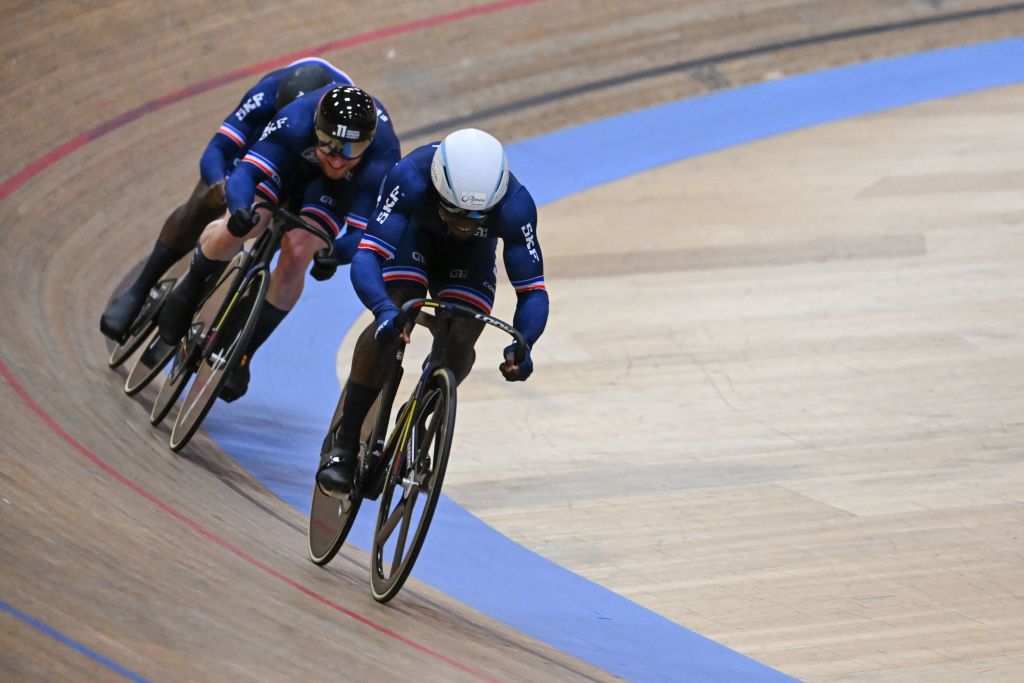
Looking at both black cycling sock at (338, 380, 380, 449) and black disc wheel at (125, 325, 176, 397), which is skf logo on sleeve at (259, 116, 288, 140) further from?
black cycling sock at (338, 380, 380, 449)

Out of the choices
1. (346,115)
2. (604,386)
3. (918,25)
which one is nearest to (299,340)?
(604,386)

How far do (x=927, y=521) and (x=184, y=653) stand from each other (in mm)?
2606

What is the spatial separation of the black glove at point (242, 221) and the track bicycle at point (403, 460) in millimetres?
736

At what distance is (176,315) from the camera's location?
464 centimetres

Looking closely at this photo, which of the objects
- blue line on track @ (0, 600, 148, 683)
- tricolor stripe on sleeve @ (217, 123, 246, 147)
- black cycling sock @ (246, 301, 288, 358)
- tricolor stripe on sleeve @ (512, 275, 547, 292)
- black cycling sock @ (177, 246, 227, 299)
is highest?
blue line on track @ (0, 600, 148, 683)

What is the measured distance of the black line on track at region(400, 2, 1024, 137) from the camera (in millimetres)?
7840

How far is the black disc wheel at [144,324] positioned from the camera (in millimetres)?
4949

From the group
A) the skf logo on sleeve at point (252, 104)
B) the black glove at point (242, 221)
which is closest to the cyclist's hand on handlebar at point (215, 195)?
the skf logo on sleeve at point (252, 104)

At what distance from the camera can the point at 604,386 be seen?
214 inches

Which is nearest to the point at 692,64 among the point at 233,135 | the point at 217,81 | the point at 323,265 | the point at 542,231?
the point at 542,231

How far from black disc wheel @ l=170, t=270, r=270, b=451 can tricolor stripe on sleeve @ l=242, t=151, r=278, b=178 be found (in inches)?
13.8

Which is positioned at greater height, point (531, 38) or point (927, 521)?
point (927, 521)

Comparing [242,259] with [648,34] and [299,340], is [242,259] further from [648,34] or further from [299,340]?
[648,34]

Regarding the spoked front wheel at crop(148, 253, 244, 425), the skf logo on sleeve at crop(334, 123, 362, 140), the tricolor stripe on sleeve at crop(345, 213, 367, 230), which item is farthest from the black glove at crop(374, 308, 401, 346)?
the spoked front wheel at crop(148, 253, 244, 425)
